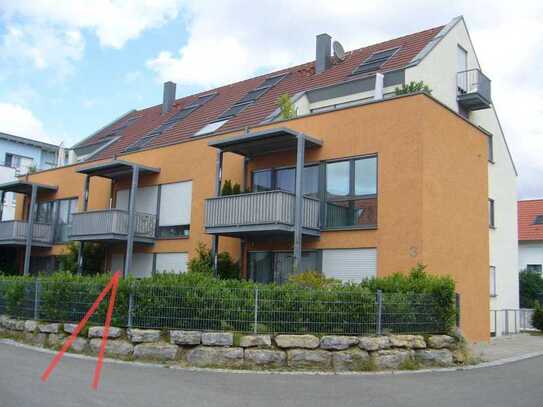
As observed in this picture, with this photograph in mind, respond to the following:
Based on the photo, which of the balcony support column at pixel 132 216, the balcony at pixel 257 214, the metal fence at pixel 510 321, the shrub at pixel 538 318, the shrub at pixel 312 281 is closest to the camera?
the shrub at pixel 312 281

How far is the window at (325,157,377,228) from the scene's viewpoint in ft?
54.6

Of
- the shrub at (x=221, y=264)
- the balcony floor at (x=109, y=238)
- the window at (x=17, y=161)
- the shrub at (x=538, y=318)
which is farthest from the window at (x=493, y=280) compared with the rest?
the window at (x=17, y=161)

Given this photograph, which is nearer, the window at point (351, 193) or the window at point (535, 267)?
the window at point (351, 193)

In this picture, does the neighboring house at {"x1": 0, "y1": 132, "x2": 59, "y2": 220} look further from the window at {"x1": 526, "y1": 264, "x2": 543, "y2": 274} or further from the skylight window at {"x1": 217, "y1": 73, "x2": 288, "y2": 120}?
the window at {"x1": 526, "y1": 264, "x2": 543, "y2": 274}

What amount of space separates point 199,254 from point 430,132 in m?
8.12

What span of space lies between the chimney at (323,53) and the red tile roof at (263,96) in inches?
13.5

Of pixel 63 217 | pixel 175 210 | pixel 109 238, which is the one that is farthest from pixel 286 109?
pixel 63 217

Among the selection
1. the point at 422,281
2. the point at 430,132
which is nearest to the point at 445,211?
the point at 430,132

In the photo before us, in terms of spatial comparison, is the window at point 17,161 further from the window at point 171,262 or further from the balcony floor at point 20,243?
the window at point 171,262

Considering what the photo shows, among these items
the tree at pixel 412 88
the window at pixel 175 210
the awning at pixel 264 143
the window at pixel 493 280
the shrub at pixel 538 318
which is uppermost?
the tree at pixel 412 88

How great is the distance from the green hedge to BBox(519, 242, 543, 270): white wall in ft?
79.1

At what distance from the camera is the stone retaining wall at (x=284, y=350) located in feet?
36.1

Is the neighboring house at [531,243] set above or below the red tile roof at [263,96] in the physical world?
below

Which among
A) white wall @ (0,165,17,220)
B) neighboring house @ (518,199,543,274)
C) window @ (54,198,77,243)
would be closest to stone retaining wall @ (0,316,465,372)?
window @ (54,198,77,243)
